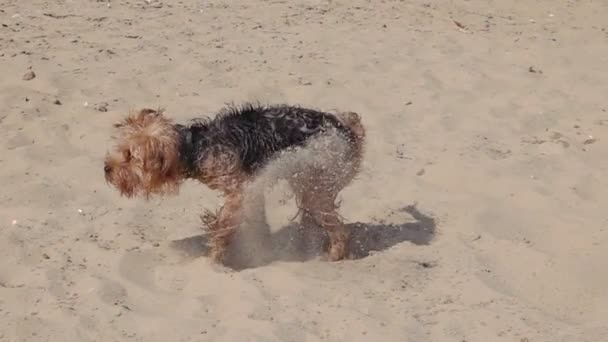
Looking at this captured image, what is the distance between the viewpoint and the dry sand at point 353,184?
5.05 meters

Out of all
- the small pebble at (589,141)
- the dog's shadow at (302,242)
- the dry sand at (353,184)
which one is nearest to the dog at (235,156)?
the dog's shadow at (302,242)

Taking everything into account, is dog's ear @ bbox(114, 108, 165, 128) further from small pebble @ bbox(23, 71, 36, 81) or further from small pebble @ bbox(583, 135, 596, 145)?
small pebble @ bbox(583, 135, 596, 145)

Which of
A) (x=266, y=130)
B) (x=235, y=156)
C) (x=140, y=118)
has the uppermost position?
(x=140, y=118)

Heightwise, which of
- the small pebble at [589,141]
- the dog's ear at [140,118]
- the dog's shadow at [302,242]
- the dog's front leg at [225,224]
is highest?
the dog's ear at [140,118]

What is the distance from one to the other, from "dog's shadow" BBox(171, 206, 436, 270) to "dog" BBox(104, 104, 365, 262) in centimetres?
21

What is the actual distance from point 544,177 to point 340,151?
1960 millimetres

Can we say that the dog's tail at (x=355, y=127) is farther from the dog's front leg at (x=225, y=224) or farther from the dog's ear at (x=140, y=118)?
the dog's ear at (x=140, y=118)

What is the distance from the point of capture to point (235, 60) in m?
8.22

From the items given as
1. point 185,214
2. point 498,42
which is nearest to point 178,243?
point 185,214

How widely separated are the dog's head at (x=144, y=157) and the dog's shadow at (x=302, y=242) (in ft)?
1.88

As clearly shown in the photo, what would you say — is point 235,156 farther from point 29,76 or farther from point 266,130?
point 29,76

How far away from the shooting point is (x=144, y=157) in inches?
206

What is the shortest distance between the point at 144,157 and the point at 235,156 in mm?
495

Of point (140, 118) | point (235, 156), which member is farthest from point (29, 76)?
point (235, 156)
